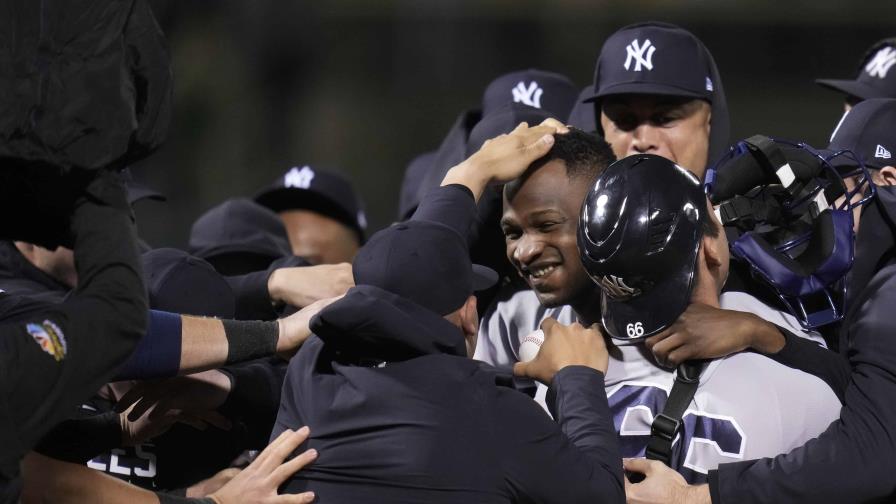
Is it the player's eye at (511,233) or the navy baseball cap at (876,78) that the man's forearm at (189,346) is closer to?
the player's eye at (511,233)

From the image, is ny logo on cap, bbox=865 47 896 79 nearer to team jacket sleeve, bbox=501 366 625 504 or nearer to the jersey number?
the jersey number

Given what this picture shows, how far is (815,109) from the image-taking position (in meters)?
7.95

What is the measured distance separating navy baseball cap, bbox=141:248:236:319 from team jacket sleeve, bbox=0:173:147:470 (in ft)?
2.66

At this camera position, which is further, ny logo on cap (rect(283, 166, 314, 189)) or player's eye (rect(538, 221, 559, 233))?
ny logo on cap (rect(283, 166, 314, 189))

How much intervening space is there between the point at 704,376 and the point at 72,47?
1.27 metres

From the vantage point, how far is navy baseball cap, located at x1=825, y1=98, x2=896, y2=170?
2.96 m

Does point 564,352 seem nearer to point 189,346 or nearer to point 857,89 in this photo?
point 189,346

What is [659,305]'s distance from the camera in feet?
7.54

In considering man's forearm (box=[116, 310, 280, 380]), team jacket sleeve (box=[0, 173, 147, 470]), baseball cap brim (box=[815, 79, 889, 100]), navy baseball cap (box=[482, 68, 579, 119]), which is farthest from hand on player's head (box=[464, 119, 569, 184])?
baseball cap brim (box=[815, 79, 889, 100])

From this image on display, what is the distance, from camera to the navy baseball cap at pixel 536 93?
4.27 metres

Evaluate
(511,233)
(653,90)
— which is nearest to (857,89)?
(653,90)

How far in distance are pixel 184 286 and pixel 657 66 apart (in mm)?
1306

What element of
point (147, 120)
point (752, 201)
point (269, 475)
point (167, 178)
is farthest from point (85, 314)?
point (167, 178)

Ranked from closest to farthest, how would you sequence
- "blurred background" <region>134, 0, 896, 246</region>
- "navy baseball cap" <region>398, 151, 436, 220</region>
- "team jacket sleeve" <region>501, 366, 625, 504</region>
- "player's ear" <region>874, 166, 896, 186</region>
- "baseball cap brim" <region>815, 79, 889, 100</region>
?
1. "team jacket sleeve" <region>501, 366, 625, 504</region>
2. "player's ear" <region>874, 166, 896, 186</region>
3. "baseball cap brim" <region>815, 79, 889, 100</region>
4. "navy baseball cap" <region>398, 151, 436, 220</region>
5. "blurred background" <region>134, 0, 896, 246</region>
